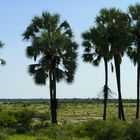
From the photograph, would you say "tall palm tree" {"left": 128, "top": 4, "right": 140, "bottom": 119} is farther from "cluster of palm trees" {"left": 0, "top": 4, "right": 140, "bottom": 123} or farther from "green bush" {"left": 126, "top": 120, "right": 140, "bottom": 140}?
"green bush" {"left": 126, "top": 120, "right": 140, "bottom": 140}

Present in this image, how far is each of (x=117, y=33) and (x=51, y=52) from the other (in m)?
5.64

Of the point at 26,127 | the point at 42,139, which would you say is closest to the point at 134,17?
the point at 26,127

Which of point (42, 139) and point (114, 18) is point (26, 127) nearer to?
point (42, 139)

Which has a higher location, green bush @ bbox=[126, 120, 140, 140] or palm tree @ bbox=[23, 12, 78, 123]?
palm tree @ bbox=[23, 12, 78, 123]

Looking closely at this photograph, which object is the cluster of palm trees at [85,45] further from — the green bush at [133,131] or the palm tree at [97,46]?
the green bush at [133,131]

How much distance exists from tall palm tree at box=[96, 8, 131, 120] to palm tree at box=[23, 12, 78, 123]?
3261mm

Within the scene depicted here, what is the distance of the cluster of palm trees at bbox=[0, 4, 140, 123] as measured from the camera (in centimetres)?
4272

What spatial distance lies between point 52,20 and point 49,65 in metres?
4.14

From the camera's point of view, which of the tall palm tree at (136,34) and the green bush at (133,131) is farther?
the tall palm tree at (136,34)

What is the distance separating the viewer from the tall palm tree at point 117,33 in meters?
42.8

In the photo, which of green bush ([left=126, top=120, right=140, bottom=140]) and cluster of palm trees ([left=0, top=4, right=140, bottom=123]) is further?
cluster of palm trees ([left=0, top=4, right=140, bottom=123])

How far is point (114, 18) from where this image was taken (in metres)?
44.4

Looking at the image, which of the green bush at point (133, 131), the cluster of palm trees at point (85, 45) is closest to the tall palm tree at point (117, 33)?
the cluster of palm trees at point (85, 45)

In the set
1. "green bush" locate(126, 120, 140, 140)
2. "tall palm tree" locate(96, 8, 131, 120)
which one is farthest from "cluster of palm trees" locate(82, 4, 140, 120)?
"green bush" locate(126, 120, 140, 140)
